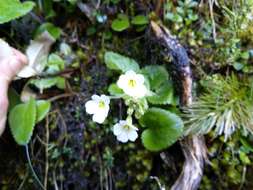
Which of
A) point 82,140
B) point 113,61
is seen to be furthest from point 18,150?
point 113,61

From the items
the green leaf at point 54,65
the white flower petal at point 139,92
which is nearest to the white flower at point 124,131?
the white flower petal at point 139,92

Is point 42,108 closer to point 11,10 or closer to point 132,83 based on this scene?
point 11,10

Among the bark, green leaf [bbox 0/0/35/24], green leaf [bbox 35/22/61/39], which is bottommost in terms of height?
the bark

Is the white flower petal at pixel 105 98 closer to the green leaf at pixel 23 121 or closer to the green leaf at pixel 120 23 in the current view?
the green leaf at pixel 23 121

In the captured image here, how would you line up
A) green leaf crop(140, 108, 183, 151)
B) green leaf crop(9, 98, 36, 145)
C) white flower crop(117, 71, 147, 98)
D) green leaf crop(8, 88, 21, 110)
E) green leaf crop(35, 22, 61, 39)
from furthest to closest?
green leaf crop(35, 22, 61, 39) → green leaf crop(8, 88, 21, 110) → green leaf crop(9, 98, 36, 145) → green leaf crop(140, 108, 183, 151) → white flower crop(117, 71, 147, 98)

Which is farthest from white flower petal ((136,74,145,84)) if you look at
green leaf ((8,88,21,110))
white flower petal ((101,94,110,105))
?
green leaf ((8,88,21,110))

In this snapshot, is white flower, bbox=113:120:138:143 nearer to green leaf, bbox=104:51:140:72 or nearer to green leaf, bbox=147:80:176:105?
green leaf, bbox=147:80:176:105

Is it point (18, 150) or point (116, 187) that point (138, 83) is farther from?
point (18, 150)
